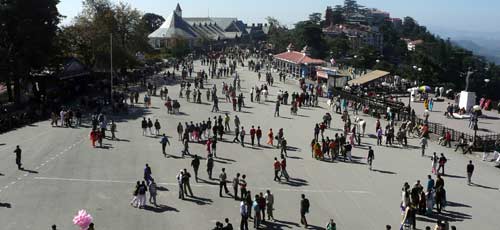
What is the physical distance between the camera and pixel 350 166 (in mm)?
25516

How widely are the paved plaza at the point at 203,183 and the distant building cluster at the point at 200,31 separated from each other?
69.4m

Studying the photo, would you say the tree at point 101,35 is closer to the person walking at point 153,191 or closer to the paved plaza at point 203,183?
the paved plaza at point 203,183

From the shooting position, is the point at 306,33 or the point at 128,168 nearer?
the point at 128,168

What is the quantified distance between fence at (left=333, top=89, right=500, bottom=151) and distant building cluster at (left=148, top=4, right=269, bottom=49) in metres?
57.9

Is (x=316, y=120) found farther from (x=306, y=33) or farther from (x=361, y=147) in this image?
(x=306, y=33)

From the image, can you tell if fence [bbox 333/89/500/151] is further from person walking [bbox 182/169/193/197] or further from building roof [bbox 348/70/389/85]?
person walking [bbox 182/169/193/197]

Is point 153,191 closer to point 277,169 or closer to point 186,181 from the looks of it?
point 186,181

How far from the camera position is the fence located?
1163 inches

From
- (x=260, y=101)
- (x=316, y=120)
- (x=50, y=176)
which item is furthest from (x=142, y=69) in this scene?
(x=50, y=176)

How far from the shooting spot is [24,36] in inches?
1550

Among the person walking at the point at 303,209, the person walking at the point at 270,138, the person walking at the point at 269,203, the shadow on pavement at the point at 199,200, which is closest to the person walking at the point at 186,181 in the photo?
the shadow on pavement at the point at 199,200

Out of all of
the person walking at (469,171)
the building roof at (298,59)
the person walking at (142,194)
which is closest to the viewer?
the person walking at (142,194)

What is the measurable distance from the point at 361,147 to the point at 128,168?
41.4ft

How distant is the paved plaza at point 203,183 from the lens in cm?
1828
